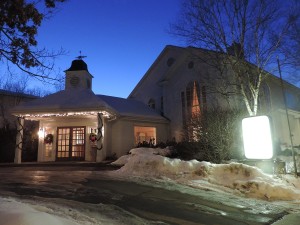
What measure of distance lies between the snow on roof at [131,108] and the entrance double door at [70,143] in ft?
10.5

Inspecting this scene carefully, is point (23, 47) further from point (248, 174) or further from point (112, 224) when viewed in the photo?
point (248, 174)

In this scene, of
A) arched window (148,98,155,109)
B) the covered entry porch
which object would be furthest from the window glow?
arched window (148,98,155,109)

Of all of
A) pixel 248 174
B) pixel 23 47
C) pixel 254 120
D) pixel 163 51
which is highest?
pixel 163 51

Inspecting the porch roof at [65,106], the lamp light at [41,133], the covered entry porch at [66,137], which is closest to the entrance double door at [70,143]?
the covered entry porch at [66,137]

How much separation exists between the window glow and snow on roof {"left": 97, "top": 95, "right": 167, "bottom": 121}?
1447 cm

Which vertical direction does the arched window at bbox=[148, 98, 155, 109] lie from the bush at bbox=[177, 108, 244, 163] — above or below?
above

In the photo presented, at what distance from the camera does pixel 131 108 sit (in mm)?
20656

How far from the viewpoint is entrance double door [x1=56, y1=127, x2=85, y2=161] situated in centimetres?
1714

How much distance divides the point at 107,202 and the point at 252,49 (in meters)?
10.2

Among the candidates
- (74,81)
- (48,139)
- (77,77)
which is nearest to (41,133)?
(48,139)

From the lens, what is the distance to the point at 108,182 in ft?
30.3

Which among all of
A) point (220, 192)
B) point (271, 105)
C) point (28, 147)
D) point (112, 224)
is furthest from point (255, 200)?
point (28, 147)

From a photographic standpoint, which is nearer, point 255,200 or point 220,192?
point 255,200

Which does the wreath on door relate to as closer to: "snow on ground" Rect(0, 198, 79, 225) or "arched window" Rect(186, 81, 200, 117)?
"arched window" Rect(186, 81, 200, 117)
